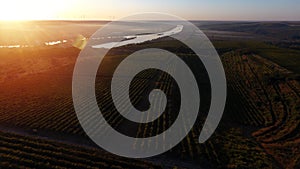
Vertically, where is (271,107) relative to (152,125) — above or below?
below

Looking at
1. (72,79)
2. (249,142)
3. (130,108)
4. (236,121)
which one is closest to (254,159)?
(249,142)

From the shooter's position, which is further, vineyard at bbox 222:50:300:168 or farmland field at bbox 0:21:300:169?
vineyard at bbox 222:50:300:168

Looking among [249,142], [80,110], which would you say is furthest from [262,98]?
[80,110]

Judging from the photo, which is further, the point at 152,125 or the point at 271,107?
the point at 271,107

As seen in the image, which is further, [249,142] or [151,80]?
[151,80]

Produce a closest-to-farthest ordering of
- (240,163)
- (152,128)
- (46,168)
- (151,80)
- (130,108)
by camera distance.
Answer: (46,168)
(240,163)
(152,128)
(130,108)
(151,80)

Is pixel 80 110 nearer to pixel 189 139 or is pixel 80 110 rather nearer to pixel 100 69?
pixel 189 139

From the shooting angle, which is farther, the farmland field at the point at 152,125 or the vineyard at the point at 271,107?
the vineyard at the point at 271,107

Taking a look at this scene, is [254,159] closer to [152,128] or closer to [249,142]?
[249,142]

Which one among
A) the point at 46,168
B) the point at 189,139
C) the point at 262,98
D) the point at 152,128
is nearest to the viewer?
the point at 46,168
